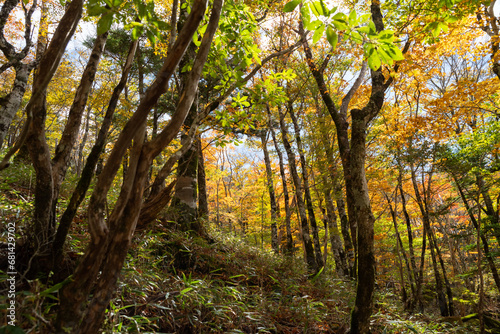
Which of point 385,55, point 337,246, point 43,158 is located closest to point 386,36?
point 385,55

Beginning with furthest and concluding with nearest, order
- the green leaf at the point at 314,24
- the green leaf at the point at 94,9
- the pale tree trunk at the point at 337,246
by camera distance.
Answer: the pale tree trunk at the point at 337,246 → the green leaf at the point at 314,24 → the green leaf at the point at 94,9

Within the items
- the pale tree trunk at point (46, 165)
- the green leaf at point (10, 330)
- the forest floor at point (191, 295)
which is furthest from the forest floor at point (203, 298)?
the pale tree trunk at point (46, 165)

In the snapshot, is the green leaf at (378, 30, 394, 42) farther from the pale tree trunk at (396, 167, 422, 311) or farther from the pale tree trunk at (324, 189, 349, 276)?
the pale tree trunk at (396, 167, 422, 311)

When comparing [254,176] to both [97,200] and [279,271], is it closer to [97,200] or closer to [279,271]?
[279,271]

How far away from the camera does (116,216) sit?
4.39 feet

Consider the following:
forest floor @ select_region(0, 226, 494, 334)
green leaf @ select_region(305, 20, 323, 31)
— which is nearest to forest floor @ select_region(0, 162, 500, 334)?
forest floor @ select_region(0, 226, 494, 334)

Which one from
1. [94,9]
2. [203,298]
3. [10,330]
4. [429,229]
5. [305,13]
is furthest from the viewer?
[429,229]

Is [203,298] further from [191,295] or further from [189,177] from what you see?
[189,177]

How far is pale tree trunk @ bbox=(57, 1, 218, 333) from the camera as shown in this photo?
127 centimetres

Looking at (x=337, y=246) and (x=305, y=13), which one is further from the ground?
(x=305, y=13)

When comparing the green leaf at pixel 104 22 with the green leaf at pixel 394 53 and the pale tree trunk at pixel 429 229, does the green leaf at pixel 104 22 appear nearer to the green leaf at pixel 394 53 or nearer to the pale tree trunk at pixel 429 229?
the green leaf at pixel 394 53

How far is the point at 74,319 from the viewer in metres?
1.30

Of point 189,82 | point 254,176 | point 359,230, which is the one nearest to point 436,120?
point 359,230

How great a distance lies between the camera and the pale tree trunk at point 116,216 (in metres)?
1.27
